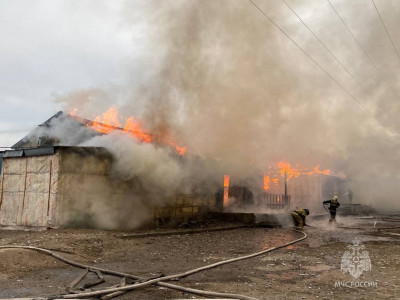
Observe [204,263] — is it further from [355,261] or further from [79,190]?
[79,190]

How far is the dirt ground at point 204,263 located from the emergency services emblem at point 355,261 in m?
0.15

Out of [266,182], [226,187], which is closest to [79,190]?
[226,187]

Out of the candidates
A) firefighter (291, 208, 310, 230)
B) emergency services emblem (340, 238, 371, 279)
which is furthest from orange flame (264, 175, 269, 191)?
emergency services emblem (340, 238, 371, 279)

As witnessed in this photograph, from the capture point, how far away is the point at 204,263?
7.16 metres

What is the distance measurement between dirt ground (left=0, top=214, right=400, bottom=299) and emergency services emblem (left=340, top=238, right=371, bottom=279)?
0.49 ft

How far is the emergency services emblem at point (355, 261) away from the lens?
21.0ft

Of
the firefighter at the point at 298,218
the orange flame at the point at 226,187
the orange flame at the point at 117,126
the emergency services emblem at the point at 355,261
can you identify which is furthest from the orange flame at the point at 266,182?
the emergency services emblem at the point at 355,261

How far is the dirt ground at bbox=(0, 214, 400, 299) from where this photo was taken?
4.91 m

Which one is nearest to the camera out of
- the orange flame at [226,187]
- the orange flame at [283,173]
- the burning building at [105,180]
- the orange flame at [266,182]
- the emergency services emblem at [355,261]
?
the emergency services emblem at [355,261]

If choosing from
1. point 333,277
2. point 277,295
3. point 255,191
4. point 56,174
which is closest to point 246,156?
point 255,191

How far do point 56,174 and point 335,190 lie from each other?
34399 millimetres

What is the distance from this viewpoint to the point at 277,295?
15.4 ft

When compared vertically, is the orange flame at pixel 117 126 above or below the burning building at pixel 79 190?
above

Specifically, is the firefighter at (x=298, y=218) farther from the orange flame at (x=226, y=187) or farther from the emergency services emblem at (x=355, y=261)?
the emergency services emblem at (x=355, y=261)
